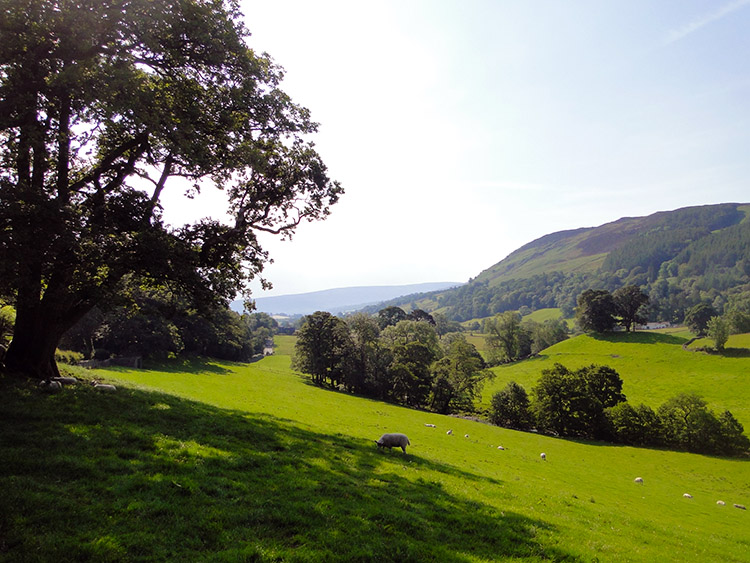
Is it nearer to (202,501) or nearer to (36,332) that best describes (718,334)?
(202,501)

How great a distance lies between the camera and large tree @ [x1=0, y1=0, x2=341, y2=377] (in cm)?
1288

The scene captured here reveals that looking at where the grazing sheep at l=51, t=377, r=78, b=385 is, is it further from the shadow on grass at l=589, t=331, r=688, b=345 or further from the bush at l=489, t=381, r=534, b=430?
the shadow on grass at l=589, t=331, r=688, b=345

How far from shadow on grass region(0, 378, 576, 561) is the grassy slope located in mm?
69668

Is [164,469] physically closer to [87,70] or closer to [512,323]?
[87,70]

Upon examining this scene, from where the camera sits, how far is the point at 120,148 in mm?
17266

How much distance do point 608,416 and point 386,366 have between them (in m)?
37.7

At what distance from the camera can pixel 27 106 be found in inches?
512

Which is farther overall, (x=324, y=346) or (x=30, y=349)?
A: (x=324, y=346)

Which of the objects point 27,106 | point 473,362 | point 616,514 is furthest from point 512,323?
point 27,106

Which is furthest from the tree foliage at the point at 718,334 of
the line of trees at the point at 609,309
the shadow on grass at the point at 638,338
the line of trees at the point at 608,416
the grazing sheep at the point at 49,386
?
the grazing sheep at the point at 49,386

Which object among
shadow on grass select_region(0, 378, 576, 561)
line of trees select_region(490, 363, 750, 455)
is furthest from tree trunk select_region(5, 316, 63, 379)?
line of trees select_region(490, 363, 750, 455)

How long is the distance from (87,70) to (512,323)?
122 meters

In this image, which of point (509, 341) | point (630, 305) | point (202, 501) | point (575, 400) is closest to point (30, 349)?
point (202, 501)

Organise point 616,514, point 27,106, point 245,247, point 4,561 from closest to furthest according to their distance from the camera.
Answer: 1. point 4,561
2. point 27,106
3. point 616,514
4. point 245,247
